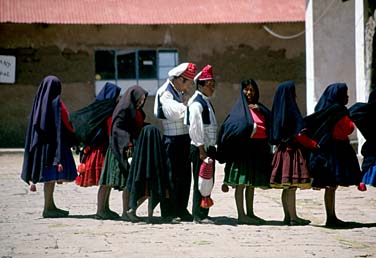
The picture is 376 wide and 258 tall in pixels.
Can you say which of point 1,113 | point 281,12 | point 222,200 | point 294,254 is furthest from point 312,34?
point 294,254

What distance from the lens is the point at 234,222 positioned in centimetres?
939

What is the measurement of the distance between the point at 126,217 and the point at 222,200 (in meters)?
2.48

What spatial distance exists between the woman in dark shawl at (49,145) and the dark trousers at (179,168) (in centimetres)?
117

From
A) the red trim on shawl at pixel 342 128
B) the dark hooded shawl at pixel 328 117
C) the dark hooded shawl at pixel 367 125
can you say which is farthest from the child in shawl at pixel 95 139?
the dark hooded shawl at pixel 367 125

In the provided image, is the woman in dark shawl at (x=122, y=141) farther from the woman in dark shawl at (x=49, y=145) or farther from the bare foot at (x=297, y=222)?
the bare foot at (x=297, y=222)

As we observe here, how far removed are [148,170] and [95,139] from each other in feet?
2.74

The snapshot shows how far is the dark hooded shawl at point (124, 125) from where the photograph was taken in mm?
9273

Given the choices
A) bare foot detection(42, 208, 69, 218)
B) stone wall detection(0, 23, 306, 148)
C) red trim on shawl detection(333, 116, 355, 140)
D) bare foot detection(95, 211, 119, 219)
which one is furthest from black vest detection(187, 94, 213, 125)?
stone wall detection(0, 23, 306, 148)

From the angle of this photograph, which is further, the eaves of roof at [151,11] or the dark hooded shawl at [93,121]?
the eaves of roof at [151,11]

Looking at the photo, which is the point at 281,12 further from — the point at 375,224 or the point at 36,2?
the point at 375,224

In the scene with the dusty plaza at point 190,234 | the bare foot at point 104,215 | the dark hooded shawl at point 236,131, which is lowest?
the dusty plaza at point 190,234

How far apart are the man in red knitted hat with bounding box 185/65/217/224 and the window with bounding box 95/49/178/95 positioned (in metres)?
13.3

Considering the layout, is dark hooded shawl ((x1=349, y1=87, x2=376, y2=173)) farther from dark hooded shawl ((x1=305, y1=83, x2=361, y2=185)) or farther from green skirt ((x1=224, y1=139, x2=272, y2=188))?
green skirt ((x1=224, y1=139, x2=272, y2=188))

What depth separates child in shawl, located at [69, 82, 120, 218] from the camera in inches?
377
